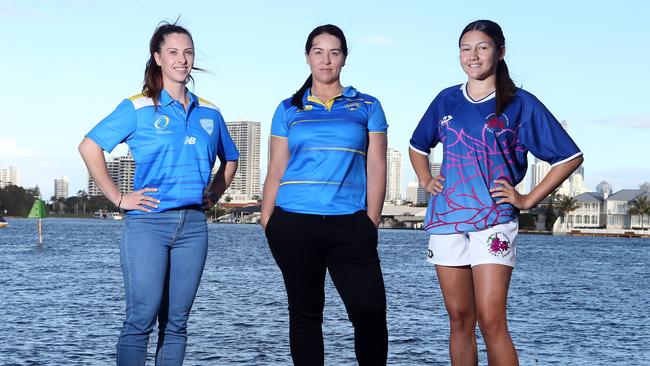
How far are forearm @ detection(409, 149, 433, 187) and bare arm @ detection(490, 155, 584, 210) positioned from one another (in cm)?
59

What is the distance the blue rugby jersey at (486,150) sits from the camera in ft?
17.3

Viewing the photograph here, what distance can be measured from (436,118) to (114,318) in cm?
2116

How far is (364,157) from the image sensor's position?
17.7 feet

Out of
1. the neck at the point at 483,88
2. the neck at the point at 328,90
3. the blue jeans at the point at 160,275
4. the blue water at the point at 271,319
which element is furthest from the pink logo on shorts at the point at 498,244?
the blue water at the point at 271,319

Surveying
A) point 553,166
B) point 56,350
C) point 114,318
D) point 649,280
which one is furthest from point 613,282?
point 553,166

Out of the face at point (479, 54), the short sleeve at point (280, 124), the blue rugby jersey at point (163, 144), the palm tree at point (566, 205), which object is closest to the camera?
the face at point (479, 54)

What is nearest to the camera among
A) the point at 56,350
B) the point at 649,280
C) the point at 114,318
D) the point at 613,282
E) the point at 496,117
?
the point at 496,117

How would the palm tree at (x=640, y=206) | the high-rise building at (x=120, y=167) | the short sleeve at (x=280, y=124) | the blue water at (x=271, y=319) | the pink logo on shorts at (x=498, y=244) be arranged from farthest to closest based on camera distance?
the palm tree at (x=640, y=206)
the blue water at (x=271, y=319)
the high-rise building at (x=120, y=167)
the short sleeve at (x=280, y=124)
the pink logo on shorts at (x=498, y=244)

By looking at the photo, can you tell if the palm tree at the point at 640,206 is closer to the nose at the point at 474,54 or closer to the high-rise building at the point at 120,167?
the high-rise building at the point at 120,167

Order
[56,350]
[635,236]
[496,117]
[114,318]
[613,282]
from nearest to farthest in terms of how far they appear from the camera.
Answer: [496,117], [56,350], [114,318], [613,282], [635,236]

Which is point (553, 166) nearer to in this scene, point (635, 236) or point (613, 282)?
point (613, 282)

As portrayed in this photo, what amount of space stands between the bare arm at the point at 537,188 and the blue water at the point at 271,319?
41.9 feet

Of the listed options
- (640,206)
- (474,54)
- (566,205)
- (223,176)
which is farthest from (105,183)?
(566,205)

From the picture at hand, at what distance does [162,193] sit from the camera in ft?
17.7
